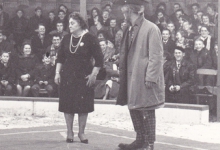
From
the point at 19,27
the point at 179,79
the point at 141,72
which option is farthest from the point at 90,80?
the point at 19,27

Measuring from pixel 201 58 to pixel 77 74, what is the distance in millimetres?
4086

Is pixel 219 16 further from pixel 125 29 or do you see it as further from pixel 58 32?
pixel 125 29

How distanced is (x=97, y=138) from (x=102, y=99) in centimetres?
327

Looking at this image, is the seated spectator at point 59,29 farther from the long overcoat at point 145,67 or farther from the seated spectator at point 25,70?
the long overcoat at point 145,67

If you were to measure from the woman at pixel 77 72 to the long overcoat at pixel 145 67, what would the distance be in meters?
0.74

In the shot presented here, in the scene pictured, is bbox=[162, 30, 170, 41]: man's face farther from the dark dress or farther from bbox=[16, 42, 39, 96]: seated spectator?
the dark dress

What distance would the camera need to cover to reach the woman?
729cm

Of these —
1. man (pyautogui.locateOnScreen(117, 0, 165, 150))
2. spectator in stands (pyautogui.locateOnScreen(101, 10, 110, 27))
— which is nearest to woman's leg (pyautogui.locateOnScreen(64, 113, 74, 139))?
man (pyautogui.locateOnScreen(117, 0, 165, 150))

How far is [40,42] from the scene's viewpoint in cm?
1222

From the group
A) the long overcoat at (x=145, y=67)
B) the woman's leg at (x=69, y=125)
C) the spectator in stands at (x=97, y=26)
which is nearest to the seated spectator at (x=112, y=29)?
the spectator in stands at (x=97, y=26)

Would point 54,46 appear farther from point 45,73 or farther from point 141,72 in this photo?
point 141,72

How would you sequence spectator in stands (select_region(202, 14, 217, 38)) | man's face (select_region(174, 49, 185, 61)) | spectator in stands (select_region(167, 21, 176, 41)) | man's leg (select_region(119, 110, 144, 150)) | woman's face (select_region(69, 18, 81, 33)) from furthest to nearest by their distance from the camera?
spectator in stands (select_region(167, 21, 176, 41)), spectator in stands (select_region(202, 14, 217, 38)), man's face (select_region(174, 49, 185, 61)), woman's face (select_region(69, 18, 81, 33)), man's leg (select_region(119, 110, 144, 150))

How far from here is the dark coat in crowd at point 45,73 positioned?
11.8 metres

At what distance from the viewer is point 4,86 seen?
39.5 ft
